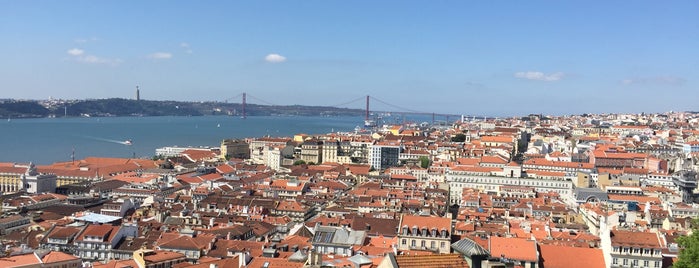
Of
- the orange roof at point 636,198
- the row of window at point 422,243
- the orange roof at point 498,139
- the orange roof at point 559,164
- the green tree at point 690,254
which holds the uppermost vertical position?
the green tree at point 690,254

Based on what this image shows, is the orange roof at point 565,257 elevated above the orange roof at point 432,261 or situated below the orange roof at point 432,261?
below

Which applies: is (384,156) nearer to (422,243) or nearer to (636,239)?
(422,243)

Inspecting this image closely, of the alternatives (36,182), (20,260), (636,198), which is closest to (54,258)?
(20,260)

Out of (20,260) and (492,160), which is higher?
(492,160)

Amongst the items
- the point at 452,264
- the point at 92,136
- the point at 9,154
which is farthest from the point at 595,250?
the point at 92,136

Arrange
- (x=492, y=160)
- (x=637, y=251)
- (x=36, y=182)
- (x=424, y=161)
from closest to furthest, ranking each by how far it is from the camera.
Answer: (x=637, y=251), (x=36, y=182), (x=492, y=160), (x=424, y=161)

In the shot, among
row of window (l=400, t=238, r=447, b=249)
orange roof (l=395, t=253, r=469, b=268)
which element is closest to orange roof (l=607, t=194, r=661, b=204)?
row of window (l=400, t=238, r=447, b=249)

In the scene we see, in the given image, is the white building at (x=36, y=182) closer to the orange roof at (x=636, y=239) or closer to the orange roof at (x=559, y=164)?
the orange roof at (x=559, y=164)

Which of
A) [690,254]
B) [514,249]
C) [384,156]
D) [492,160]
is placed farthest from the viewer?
[384,156]

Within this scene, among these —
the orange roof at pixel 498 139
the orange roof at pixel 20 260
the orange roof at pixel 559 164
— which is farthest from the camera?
the orange roof at pixel 498 139

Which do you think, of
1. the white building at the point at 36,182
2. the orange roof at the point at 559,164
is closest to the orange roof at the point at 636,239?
the orange roof at the point at 559,164

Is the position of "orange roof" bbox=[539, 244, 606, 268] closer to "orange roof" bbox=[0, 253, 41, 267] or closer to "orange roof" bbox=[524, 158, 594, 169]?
"orange roof" bbox=[0, 253, 41, 267]
